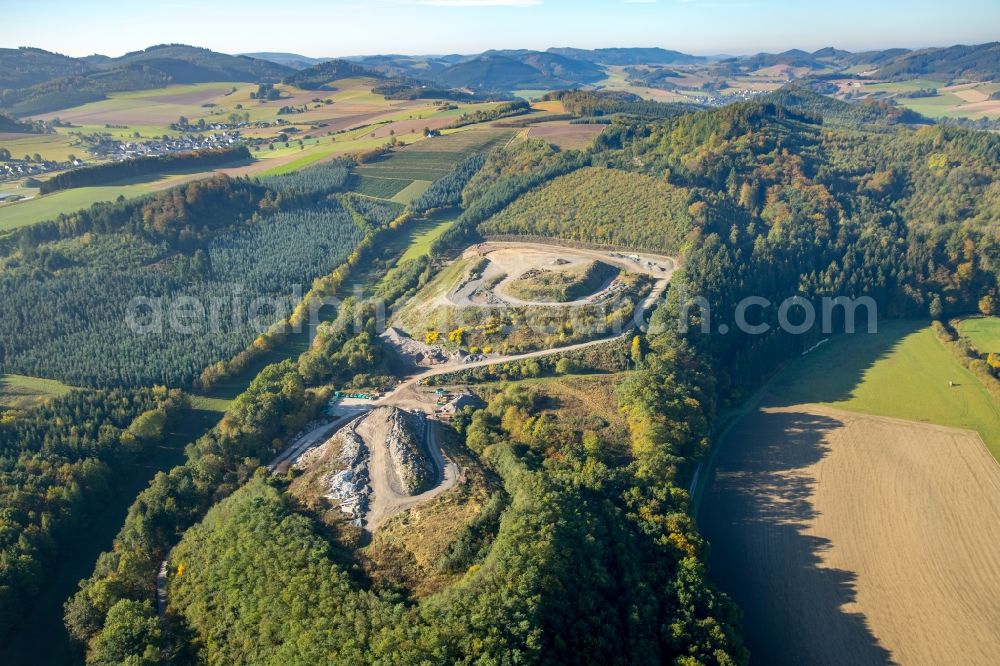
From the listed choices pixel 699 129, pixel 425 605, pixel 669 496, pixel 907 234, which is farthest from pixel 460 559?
pixel 699 129

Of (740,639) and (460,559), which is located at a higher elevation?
(460,559)

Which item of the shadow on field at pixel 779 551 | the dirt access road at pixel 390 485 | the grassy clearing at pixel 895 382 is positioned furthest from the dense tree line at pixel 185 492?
the grassy clearing at pixel 895 382

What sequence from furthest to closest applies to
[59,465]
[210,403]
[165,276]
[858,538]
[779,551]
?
[165,276] < [210,403] < [59,465] < [858,538] < [779,551]

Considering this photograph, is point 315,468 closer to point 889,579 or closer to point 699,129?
point 889,579

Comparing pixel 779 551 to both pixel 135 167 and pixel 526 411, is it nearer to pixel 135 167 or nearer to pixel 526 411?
pixel 526 411

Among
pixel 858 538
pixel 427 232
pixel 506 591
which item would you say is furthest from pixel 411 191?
pixel 506 591

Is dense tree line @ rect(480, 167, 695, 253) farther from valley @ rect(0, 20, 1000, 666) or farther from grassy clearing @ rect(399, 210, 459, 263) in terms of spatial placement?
grassy clearing @ rect(399, 210, 459, 263)

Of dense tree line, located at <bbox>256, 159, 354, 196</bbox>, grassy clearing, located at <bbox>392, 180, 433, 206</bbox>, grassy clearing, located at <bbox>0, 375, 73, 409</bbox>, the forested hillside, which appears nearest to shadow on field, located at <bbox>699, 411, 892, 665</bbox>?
the forested hillside
